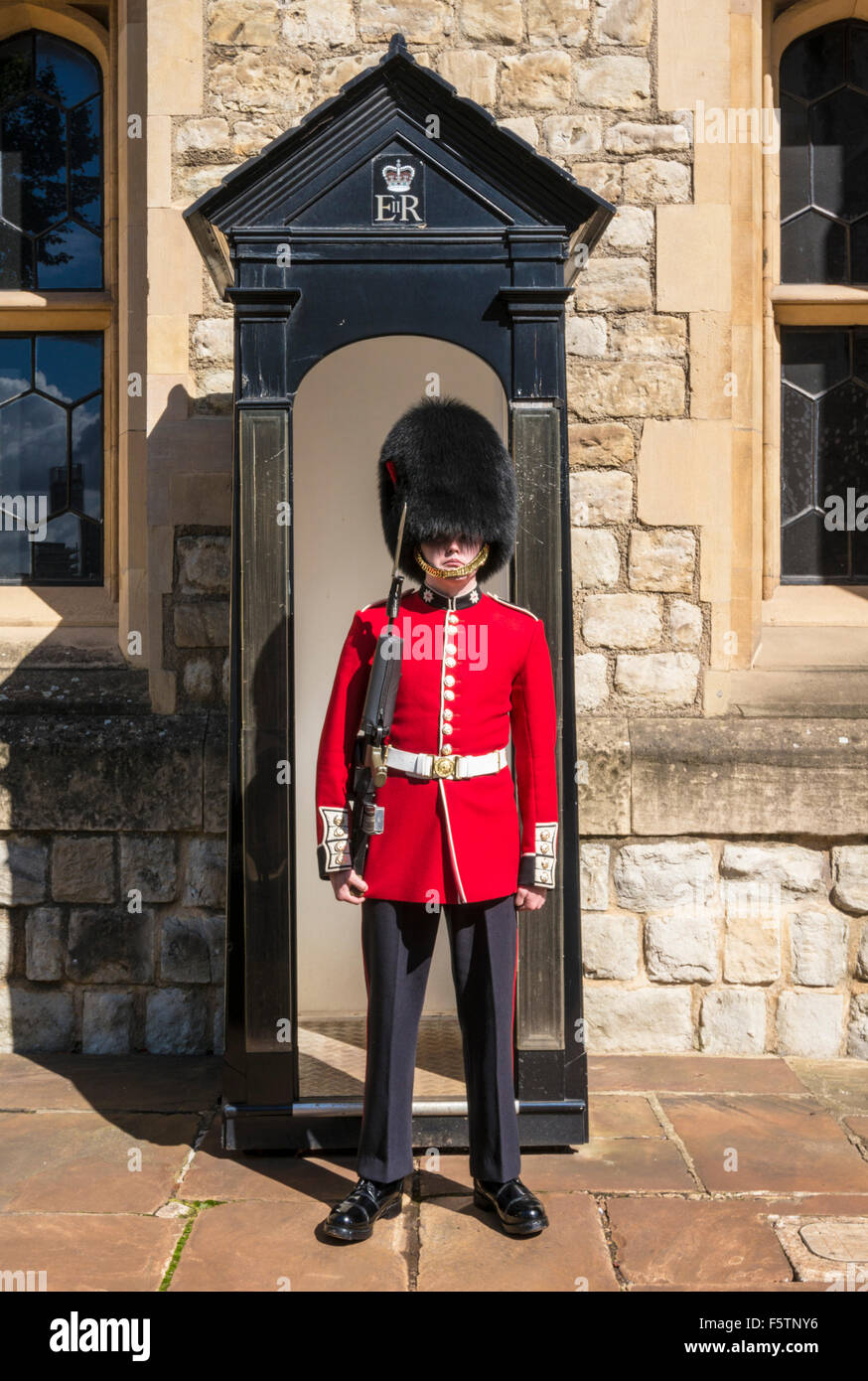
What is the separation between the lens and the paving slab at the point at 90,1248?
2.34 metres

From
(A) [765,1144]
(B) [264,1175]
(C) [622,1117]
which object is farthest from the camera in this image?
(C) [622,1117]

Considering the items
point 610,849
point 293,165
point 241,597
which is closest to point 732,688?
point 610,849

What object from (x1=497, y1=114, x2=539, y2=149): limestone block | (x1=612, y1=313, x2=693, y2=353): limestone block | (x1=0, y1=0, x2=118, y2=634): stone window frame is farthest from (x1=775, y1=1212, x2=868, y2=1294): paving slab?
(x1=497, y1=114, x2=539, y2=149): limestone block

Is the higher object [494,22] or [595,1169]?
[494,22]

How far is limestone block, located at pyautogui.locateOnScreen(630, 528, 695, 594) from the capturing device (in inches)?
152

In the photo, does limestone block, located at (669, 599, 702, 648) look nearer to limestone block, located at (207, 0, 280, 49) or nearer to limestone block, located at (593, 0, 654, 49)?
limestone block, located at (593, 0, 654, 49)

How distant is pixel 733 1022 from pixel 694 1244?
132cm

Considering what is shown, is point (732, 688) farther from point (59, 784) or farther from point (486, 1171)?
point (59, 784)

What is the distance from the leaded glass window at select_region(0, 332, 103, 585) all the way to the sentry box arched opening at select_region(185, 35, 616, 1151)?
1.41 m

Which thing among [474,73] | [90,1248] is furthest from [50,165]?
[90,1248]

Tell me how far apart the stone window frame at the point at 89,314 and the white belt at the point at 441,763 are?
186 centimetres

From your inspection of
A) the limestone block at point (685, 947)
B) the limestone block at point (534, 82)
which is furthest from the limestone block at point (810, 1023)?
the limestone block at point (534, 82)

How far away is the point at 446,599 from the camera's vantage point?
8.52 ft

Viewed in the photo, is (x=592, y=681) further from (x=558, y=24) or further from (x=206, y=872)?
(x=558, y=24)
